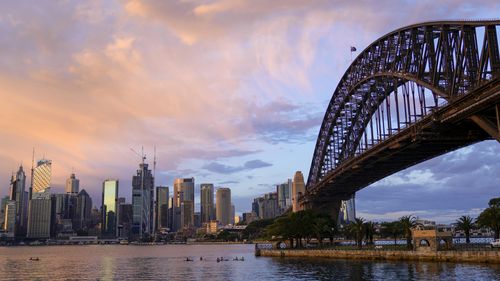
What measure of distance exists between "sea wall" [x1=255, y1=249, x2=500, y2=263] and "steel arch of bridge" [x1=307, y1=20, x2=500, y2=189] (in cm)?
2243

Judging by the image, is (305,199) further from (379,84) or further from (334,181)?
(379,84)

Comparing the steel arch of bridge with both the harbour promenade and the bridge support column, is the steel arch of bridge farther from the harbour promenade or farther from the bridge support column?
the harbour promenade

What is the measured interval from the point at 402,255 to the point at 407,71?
31.0 m

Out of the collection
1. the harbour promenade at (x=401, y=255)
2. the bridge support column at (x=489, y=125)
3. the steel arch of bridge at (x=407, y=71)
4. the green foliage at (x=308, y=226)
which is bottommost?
the harbour promenade at (x=401, y=255)

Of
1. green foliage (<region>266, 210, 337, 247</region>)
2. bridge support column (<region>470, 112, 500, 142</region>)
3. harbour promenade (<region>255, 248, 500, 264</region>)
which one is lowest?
harbour promenade (<region>255, 248, 500, 264</region>)

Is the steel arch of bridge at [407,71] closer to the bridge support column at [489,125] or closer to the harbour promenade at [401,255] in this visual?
the bridge support column at [489,125]

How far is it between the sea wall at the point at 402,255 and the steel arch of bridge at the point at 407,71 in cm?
2243

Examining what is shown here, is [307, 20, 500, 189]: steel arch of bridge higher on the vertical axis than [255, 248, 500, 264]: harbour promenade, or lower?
higher

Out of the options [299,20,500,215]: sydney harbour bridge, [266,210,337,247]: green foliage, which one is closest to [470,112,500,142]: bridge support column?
[299,20,500,215]: sydney harbour bridge

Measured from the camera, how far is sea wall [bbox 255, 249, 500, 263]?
248 ft

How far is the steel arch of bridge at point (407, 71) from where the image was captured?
6406cm

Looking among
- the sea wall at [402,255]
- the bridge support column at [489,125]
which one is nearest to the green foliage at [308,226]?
the sea wall at [402,255]

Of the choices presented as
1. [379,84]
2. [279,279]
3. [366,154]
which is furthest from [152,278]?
[379,84]

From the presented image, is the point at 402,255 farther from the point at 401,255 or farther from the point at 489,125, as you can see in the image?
the point at 489,125
